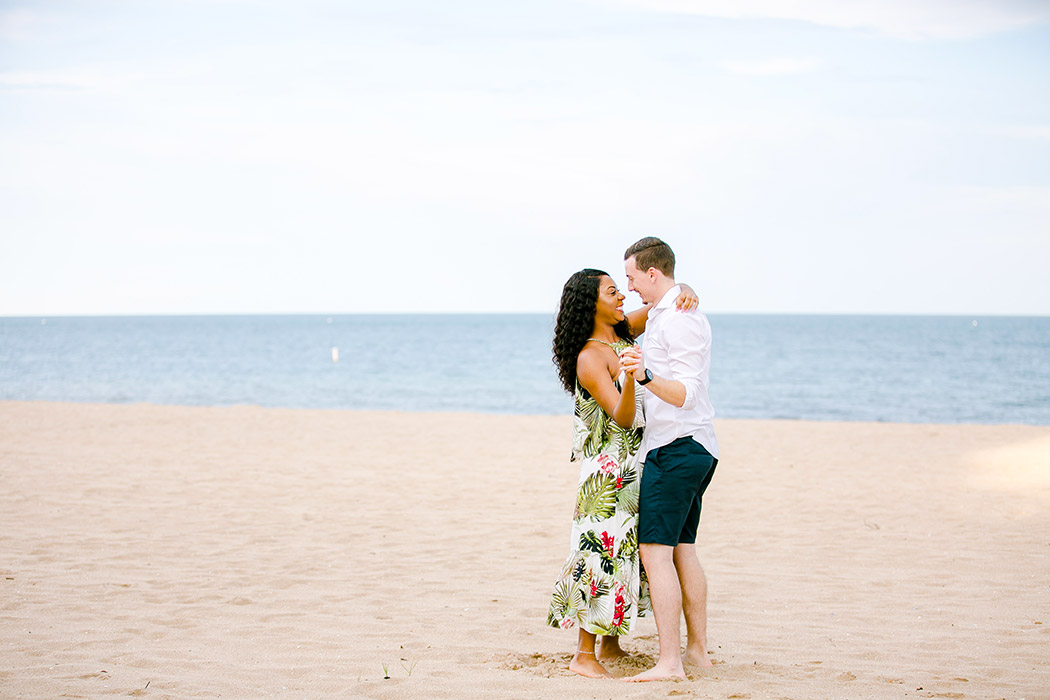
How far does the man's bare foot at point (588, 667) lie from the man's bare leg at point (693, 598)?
1.63 ft

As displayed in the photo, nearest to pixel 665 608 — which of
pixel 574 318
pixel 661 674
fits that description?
pixel 661 674

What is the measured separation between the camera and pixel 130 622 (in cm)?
498

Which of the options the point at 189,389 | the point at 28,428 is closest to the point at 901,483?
the point at 28,428

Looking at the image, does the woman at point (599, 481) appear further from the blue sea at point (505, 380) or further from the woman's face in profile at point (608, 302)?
the blue sea at point (505, 380)

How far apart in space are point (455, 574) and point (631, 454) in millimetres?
2726

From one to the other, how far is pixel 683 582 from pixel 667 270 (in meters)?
1.57

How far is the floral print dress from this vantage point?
4066mm

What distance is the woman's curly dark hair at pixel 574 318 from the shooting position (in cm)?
408

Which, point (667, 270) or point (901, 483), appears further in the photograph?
point (901, 483)

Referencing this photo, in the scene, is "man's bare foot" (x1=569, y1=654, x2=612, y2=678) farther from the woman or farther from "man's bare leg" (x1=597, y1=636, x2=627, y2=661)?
"man's bare leg" (x1=597, y1=636, x2=627, y2=661)

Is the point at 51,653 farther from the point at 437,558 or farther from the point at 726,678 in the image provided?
the point at 726,678

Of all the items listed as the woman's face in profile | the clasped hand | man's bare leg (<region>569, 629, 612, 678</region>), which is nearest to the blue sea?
man's bare leg (<region>569, 629, 612, 678</region>)

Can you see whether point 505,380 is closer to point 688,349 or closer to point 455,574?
point 455,574

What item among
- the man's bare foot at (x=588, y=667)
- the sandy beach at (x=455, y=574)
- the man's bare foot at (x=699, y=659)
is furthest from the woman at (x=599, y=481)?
the man's bare foot at (x=699, y=659)
